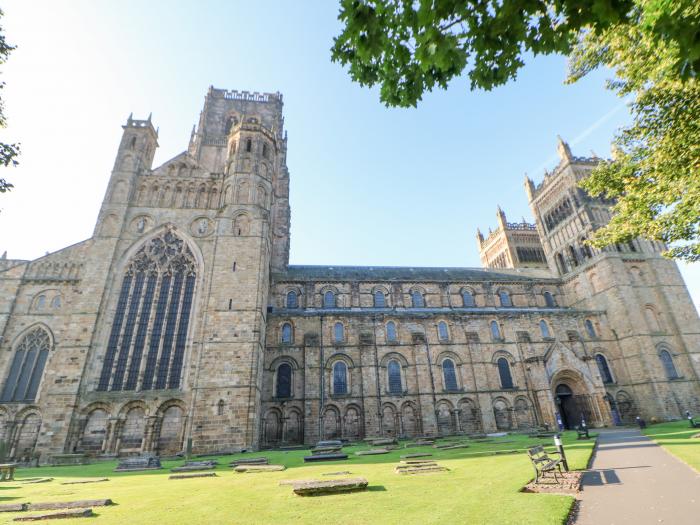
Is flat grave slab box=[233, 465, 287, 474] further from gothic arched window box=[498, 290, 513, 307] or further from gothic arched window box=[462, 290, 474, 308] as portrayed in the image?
gothic arched window box=[498, 290, 513, 307]

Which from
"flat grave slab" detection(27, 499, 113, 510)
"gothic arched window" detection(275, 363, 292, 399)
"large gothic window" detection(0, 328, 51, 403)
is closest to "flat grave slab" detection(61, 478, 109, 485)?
"flat grave slab" detection(27, 499, 113, 510)

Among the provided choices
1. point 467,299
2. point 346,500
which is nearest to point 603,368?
point 467,299

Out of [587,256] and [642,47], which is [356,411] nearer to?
[642,47]

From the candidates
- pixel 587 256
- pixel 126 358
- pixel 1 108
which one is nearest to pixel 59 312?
pixel 126 358

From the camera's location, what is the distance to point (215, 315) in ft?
81.5

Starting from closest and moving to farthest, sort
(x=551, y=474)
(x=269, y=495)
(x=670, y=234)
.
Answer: (x=269, y=495)
(x=551, y=474)
(x=670, y=234)

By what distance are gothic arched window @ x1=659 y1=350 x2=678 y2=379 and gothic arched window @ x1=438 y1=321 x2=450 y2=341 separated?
19.8m

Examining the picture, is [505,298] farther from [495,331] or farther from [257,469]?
[257,469]

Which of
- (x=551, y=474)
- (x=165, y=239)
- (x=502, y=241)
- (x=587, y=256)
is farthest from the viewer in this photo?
(x=502, y=241)

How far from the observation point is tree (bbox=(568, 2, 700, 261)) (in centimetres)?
1030

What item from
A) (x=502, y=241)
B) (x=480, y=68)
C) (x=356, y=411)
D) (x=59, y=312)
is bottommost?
(x=356, y=411)

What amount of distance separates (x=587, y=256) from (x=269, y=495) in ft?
138

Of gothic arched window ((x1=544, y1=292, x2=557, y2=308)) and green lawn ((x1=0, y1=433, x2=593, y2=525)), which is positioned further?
gothic arched window ((x1=544, y1=292, x2=557, y2=308))

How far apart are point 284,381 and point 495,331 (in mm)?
20184
